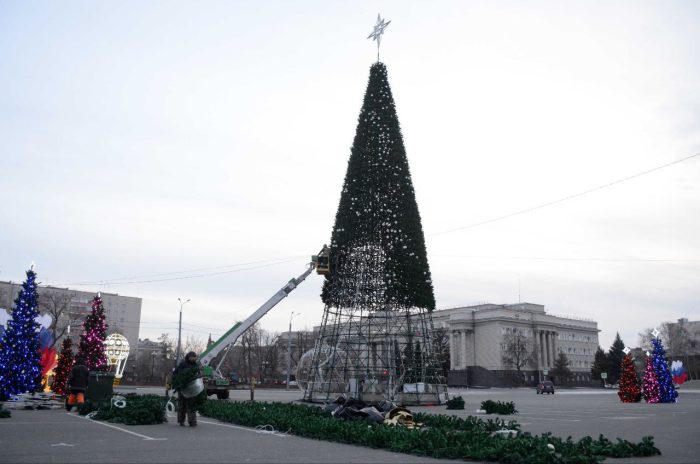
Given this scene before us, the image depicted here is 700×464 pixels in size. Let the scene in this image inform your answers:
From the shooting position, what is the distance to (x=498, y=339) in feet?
379

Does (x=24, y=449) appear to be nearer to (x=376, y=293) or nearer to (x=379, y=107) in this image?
(x=376, y=293)

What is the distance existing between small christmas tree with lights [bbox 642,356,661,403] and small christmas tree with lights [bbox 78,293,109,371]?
3119 centimetres

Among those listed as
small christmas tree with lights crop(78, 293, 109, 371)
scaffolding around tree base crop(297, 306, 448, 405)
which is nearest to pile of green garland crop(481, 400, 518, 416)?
scaffolding around tree base crop(297, 306, 448, 405)

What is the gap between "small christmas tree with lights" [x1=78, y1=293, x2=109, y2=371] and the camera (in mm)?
32750

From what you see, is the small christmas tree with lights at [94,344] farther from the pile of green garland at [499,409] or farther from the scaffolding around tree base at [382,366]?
the pile of green garland at [499,409]

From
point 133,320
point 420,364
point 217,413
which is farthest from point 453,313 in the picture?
point 217,413

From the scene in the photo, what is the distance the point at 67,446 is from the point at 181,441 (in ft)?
6.42

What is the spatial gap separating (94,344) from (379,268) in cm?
1746

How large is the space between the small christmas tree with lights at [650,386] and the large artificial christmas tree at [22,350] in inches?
1254

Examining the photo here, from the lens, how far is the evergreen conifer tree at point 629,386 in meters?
34.4

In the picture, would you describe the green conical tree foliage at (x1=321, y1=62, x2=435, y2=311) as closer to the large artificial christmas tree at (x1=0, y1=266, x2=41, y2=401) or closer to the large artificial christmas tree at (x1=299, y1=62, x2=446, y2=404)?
the large artificial christmas tree at (x1=299, y1=62, x2=446, y2=404)

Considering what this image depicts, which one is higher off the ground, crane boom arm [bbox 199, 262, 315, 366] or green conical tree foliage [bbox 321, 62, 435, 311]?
green conical tree foliage [bbox 321, 62, 435, 311]

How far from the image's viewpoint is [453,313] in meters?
126

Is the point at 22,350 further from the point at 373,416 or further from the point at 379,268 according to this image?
the point at 373,416
